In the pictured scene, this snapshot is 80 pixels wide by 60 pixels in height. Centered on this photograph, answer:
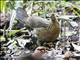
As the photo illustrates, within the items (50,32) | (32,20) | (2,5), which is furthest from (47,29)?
Answer: (2,5)

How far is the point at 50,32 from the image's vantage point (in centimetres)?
463

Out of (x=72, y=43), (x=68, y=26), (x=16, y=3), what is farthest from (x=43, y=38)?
(x=16, y=3)

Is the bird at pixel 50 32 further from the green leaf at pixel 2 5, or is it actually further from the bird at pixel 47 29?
the green leaf at pixel 2 5

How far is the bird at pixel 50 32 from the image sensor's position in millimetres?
4630

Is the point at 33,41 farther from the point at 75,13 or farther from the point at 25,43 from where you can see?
the point at 75,13

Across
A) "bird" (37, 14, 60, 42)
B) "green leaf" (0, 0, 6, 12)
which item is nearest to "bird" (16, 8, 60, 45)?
"bird" (37, 14, 60, 42)

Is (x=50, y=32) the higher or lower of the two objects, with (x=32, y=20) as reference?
lower

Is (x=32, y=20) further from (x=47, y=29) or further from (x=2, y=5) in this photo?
(x=2, y=5)

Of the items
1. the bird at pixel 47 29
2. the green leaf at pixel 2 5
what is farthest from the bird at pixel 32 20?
the green leaf at pixel 2 5

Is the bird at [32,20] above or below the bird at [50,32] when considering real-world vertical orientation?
above

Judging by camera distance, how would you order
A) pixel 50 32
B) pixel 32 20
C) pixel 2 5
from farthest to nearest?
pixel 2 5, pixel 32 20, pixel 50 32

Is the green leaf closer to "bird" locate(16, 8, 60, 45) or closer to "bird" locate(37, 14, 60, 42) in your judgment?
"bird" locate(16, 8, 60, 45)

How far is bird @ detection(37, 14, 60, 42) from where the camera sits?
4.63 meters

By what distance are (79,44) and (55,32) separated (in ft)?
1.36
